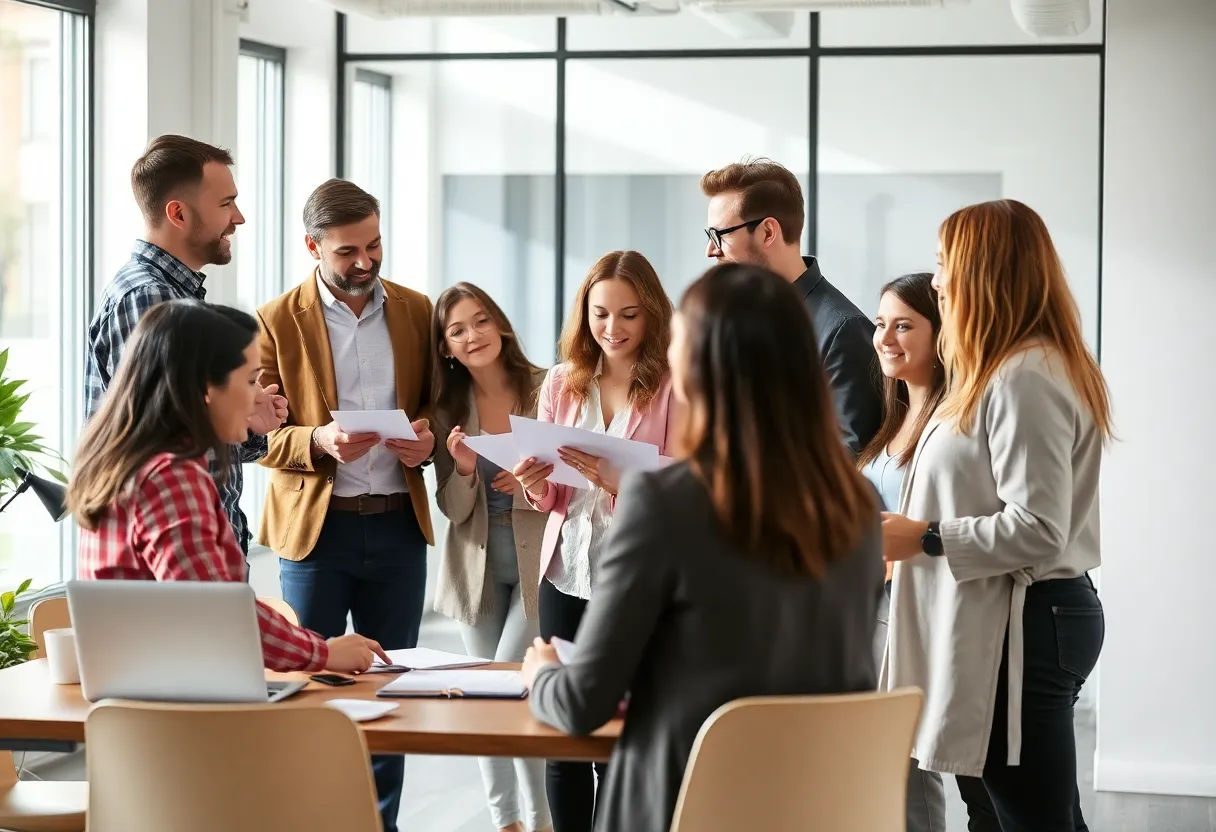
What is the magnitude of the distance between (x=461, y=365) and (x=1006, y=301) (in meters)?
1.72

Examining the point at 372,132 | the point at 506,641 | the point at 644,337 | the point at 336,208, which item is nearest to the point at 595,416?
the point at 644,337

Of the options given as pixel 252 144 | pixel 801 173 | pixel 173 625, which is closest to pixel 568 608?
pixel 173 625

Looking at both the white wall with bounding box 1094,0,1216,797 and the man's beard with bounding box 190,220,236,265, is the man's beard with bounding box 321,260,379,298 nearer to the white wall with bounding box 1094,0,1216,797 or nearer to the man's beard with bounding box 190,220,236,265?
the man's beard with bounding box 190,220,236,265

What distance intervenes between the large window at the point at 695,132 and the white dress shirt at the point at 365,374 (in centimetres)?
253

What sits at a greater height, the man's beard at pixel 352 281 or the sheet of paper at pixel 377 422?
the man's beard at pixel 352 281

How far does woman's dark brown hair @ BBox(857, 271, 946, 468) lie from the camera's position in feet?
9.55

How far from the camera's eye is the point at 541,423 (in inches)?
111

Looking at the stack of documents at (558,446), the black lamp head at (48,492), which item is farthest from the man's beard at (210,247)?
the stack of documents at (558,446)

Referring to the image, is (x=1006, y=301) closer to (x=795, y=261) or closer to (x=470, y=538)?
(x=795, y=261)

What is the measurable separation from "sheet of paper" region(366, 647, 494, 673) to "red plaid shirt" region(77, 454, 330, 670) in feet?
0.84

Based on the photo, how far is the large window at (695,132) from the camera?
5805 millimetres

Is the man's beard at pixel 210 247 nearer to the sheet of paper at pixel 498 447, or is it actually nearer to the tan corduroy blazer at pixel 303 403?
the tan corduroy blazer at pixel 303 403

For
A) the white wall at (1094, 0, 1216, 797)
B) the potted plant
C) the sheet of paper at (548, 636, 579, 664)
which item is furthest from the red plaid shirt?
the white wall at (1094, 0, 1216, 797)

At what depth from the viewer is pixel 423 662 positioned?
2.49 m
